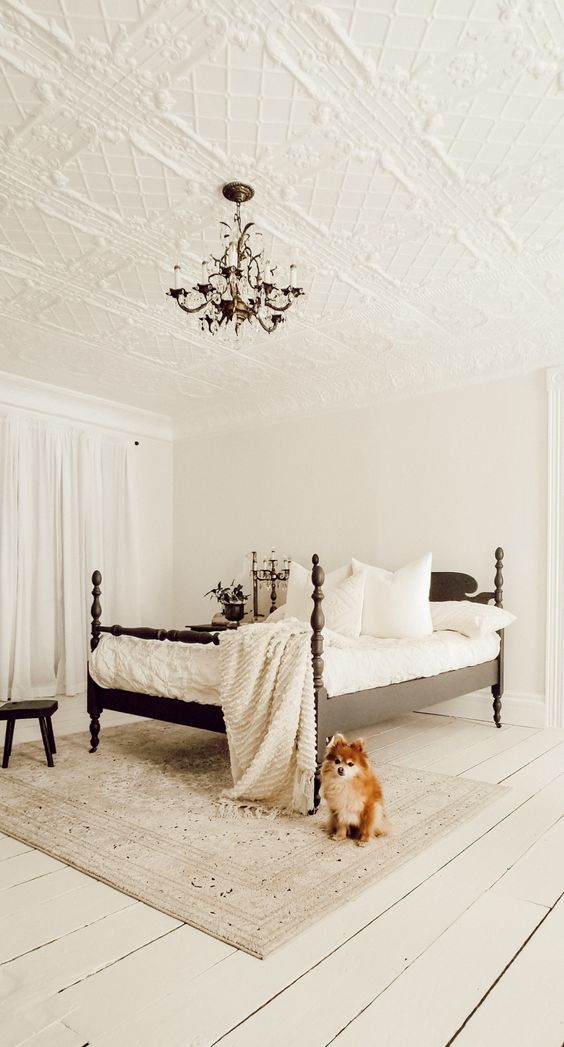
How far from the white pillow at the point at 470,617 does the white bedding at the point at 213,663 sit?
0.56 feet

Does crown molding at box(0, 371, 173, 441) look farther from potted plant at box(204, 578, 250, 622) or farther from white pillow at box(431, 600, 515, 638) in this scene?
white pillow at box(431, 600, 515, 638)

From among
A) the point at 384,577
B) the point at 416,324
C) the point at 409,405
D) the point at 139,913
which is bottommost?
the point at 139,913

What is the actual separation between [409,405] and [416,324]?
3.67 ft

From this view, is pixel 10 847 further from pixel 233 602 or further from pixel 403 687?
pixel 233 602

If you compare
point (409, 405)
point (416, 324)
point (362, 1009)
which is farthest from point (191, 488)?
point (362, 1009)

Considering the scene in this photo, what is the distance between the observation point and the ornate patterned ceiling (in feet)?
6.54

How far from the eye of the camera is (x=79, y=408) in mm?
5934

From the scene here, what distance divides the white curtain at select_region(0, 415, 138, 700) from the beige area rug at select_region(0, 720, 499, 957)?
1.76 m

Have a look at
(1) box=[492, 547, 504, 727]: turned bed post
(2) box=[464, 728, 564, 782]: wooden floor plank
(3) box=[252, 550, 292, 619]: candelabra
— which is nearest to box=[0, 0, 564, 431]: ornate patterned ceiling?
(1) box=[492, 547, 504, 727]: turned bed post

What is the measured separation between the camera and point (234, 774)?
3.11 m

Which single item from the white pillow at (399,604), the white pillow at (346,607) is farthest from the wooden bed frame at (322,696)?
the white pillow at (346,607)

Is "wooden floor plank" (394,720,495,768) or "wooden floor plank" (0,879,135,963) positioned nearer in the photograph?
"wooden floor plank" (0,879,135,963)

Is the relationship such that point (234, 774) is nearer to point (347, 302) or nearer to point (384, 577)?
point (384, 577)

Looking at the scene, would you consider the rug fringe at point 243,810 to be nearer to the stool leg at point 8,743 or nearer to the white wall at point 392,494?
the stool leg at point 8,743
